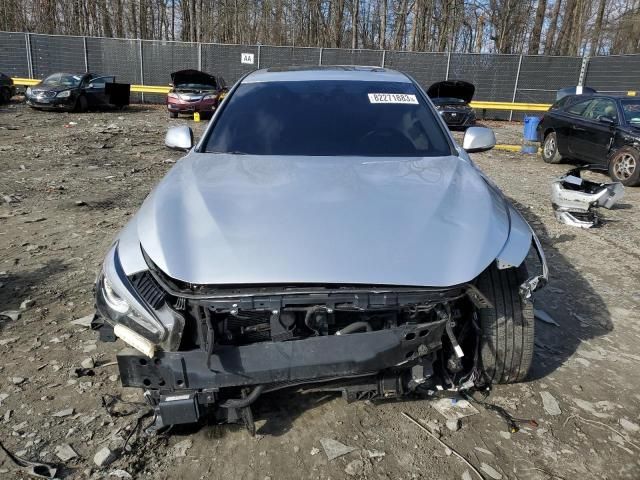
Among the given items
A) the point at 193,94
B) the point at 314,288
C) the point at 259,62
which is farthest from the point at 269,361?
the point at 259,62

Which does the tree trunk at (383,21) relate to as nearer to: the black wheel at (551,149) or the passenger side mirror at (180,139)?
the black wheel at (551,149)

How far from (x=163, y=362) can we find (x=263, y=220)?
2.46 ft

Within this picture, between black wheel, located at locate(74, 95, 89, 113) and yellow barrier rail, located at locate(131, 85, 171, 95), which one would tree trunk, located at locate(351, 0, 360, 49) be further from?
black wheel, located at locate(74, 95, 89, 113)

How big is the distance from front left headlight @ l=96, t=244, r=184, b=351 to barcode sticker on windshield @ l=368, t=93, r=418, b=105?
214 cm

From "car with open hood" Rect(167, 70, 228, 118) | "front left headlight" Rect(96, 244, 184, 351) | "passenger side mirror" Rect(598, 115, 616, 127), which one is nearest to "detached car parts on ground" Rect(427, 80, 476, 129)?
"passenger side mirror" Rect(598, 115, 616, 127)

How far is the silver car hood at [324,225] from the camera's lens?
2.03m

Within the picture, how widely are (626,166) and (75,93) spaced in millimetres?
16228

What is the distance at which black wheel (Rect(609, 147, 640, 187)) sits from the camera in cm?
812

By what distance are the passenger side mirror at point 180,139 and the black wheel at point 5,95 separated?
1839 centimetres

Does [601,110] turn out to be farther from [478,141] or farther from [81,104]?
[81,104]

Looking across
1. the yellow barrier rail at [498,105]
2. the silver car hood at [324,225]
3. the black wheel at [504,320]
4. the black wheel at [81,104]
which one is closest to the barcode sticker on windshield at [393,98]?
the silver car hood at [324,225]

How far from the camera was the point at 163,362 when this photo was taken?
2.07 meters

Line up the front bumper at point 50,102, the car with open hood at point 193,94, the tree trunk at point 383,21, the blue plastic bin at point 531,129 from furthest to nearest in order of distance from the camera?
1. the tree trunk at point 383,21
2. the car with open hood at point 193,94
3. the front bumper at point 50,102
4. the blue plastic bin at point 531,129

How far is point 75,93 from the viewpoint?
16.7m
